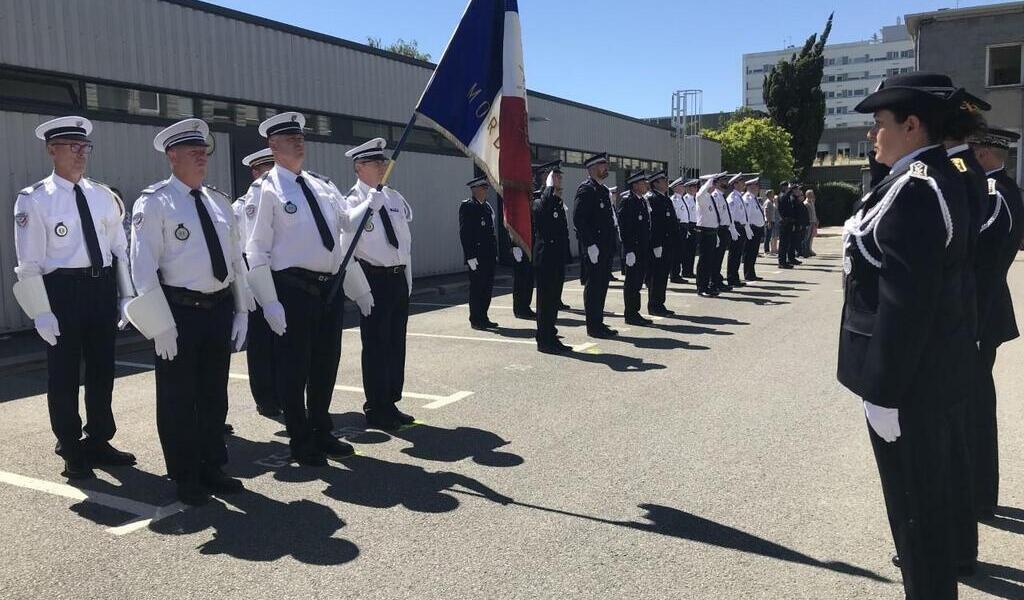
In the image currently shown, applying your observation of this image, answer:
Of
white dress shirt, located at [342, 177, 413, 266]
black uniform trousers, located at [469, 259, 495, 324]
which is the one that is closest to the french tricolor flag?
white dress shirt, located at [342, 177, 413, 266]

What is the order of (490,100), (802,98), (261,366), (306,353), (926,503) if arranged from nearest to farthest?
(926,503) → (306,353) → (490,100) → (261,366) → (802,98)

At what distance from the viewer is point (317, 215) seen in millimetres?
4984

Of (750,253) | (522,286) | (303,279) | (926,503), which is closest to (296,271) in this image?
(303,279)

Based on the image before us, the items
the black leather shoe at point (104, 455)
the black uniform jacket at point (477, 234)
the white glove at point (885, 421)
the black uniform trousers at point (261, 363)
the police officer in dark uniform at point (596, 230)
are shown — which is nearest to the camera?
the white glove at point (885, 421)

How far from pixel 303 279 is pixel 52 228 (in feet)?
4.99

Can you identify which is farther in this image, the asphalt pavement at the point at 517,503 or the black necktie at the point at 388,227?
the black necktie at the point at 388,227

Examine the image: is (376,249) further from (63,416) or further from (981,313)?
(981,313)

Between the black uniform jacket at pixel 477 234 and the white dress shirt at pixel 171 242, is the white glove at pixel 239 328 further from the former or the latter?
the black uniform jacket at pixel 477 234

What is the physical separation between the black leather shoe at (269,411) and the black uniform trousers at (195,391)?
66.6 inches

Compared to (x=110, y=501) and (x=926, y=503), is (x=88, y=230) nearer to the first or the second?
(x=110, y=501)

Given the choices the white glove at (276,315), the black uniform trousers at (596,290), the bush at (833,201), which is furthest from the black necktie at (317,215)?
the bush at (833,201)

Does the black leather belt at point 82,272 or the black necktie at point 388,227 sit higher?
the black necktie at point 388,227

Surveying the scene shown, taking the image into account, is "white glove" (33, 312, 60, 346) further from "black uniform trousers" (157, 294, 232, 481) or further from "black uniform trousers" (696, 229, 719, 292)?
"black uniform trousers" (696, 229, 719, 292)

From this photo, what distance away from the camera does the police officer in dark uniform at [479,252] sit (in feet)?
35.8
